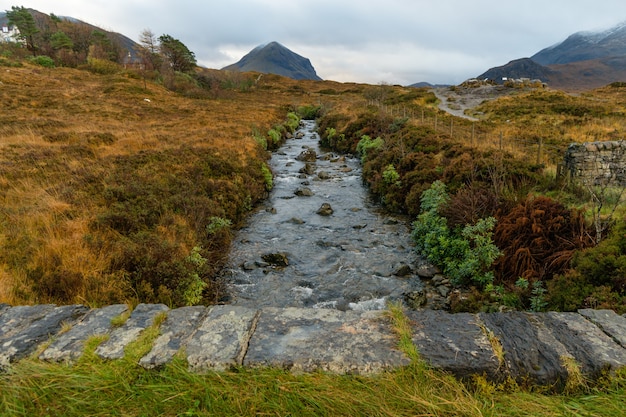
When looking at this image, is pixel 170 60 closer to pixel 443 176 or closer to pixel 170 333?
pixel 443 176

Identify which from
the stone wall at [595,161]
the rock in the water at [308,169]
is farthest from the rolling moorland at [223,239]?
the rock in the water at [308,169]

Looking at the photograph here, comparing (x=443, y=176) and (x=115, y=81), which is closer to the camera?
(x=443, y=176)

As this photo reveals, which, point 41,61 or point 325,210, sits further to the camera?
point 41,61

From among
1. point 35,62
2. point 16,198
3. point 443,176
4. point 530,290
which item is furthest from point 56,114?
point 35,62

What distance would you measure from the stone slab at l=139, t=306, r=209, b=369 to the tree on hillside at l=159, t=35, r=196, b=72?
7501cm

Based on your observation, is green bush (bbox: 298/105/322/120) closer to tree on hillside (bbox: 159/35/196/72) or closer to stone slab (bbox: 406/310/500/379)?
tree on hillside (bbox: 159/35/196/72)

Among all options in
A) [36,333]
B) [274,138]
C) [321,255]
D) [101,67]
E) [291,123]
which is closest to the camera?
[36,333]

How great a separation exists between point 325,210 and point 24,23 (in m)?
82.5

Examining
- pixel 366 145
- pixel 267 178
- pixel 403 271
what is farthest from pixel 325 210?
pixel 366 145

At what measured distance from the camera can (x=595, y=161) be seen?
11297mm

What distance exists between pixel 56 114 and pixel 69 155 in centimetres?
1571

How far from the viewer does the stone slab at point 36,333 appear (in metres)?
3.13

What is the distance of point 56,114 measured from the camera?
81.3 feet

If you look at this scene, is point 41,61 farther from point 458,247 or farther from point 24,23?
point 458,247
